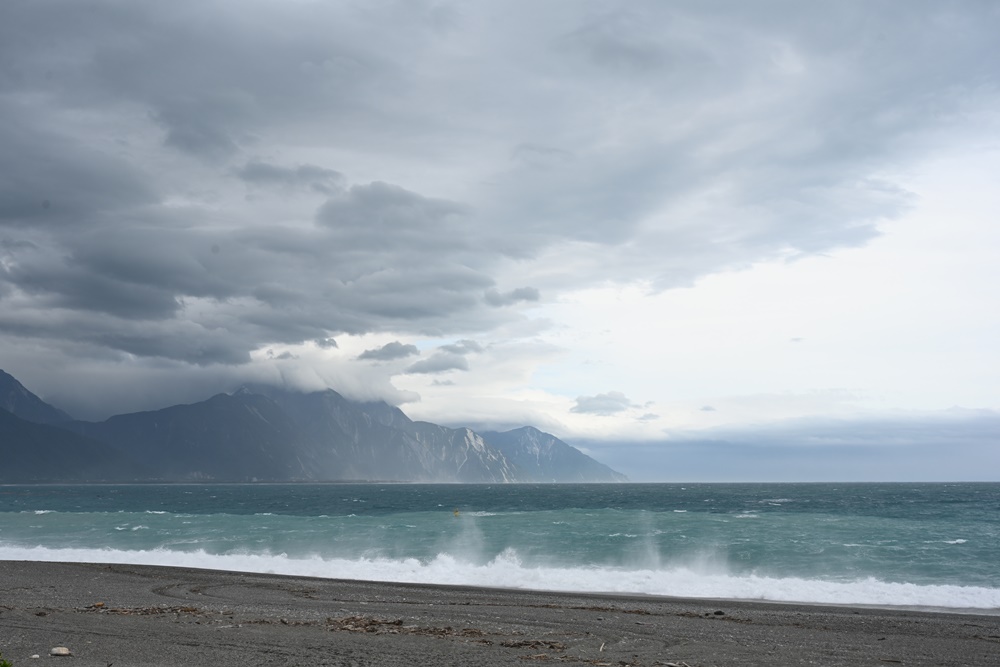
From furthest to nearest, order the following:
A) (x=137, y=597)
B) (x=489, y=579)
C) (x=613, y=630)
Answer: (x=489, y=579) → (x=137, y=597) → (x=613, y=630)

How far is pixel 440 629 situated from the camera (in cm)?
1619

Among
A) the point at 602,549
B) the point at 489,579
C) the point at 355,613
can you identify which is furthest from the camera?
the point at 602,549

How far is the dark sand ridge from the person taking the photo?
13.1 meters

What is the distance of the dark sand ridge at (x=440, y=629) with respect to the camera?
43.0 feet

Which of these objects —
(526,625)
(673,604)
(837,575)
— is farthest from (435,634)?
(837,575)

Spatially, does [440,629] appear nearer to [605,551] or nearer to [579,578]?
[579,578]

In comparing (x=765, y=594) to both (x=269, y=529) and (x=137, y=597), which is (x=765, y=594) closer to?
(x=137, y=597)

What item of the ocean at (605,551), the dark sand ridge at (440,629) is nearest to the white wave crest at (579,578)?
the ocean at (605,551)

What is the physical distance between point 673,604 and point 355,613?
33.0 feet

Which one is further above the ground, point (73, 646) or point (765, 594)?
point (73, 646)

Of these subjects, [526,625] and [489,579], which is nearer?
[526,625]

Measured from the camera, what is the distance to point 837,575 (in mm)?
A: 32188

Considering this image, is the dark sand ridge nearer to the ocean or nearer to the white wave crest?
the white wave crest

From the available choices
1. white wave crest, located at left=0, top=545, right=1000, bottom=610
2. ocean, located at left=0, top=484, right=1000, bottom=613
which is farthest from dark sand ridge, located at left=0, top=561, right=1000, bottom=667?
ocean, located at left=0, top=484, right=1000, bottom=613
